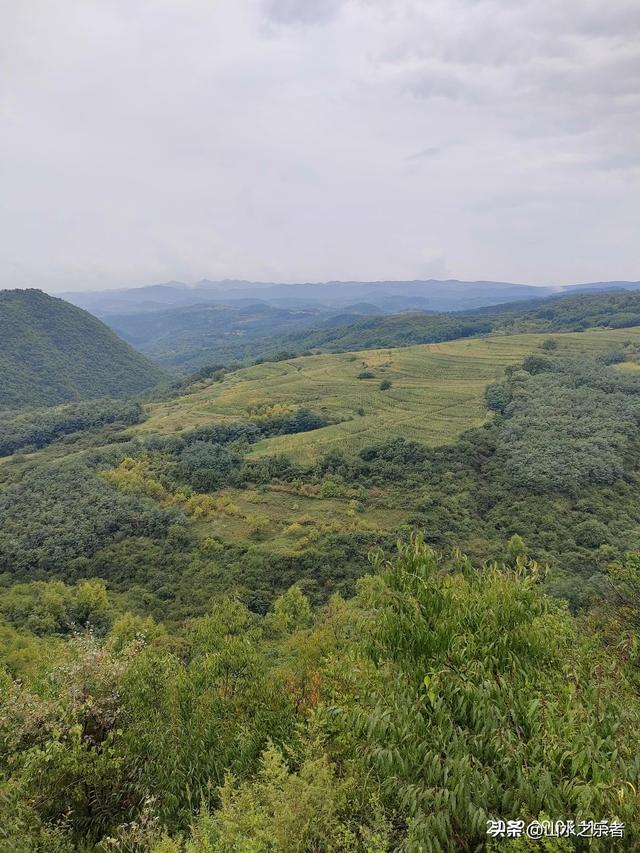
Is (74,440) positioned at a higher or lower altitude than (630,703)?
lower

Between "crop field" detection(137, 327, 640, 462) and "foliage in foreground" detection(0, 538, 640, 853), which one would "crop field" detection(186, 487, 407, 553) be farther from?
"foliage in foreground" detection(0, 538, 640, 853)

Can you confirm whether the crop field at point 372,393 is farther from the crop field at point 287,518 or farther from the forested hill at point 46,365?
the forested hill at point 46,365

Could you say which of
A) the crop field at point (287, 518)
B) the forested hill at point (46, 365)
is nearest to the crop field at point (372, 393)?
the crop field at point (287, 518)

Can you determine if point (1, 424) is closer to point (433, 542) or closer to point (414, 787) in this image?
point (433, 542)

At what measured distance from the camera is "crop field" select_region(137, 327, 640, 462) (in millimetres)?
85375

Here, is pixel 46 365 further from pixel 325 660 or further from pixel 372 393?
pixel 325 660

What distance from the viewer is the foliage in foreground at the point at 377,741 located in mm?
6938

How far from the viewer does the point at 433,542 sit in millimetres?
56156

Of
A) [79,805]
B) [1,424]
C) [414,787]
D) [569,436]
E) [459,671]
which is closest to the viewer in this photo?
[414,787]

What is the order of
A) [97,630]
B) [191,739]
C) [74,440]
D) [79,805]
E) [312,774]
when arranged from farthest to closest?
[74,440] < [97,630] < [191,739] < [79,805] < [312,774]

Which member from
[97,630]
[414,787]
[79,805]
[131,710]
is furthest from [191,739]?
[97,630]

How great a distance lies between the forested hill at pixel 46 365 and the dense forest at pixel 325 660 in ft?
341

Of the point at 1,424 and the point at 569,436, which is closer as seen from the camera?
the point at 569,436

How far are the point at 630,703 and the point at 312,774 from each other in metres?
6.34
